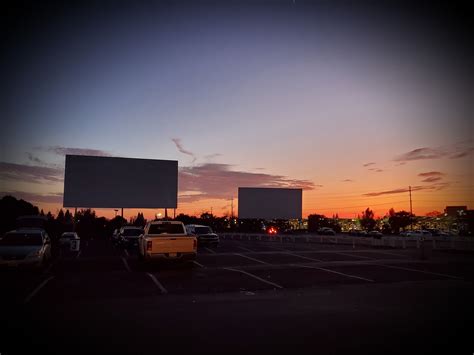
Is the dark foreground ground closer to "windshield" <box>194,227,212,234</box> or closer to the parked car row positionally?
the parked car row

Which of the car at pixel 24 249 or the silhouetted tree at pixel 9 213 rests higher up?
the silhouetted tree at pixel 9 213

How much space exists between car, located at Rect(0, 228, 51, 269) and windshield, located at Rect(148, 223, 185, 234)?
4378mm

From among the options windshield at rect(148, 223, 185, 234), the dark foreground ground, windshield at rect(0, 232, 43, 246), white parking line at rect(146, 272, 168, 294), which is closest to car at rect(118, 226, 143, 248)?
windshield at rect(148, 223, 185, 234)

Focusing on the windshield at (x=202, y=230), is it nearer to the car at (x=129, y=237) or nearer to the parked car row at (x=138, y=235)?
the parked car row at (x=138, y=235)

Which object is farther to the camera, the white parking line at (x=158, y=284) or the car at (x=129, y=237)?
the car at (x=129, y=237)

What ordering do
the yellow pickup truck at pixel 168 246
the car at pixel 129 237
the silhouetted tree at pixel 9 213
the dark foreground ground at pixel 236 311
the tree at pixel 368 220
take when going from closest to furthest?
the dark foreground ground at pixel 236 311, the yellow pickup truck at pixel 168 246, the car at pixel 129 237, the silhouetted tree at pixel 9 213, the tree at pixel 368 220

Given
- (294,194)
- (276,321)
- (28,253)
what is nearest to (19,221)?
(28,253)

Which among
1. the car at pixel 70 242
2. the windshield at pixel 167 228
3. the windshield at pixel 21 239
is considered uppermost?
the windshield at pixel 167 228

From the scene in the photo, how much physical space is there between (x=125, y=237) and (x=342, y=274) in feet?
53.4

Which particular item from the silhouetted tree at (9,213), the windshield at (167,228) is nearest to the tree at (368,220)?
the silhouetted tree at (9,213)

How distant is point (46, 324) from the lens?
23.4ft

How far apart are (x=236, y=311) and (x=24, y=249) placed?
986 cm

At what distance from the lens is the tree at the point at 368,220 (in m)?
171

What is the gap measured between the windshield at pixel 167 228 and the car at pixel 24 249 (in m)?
4.38
